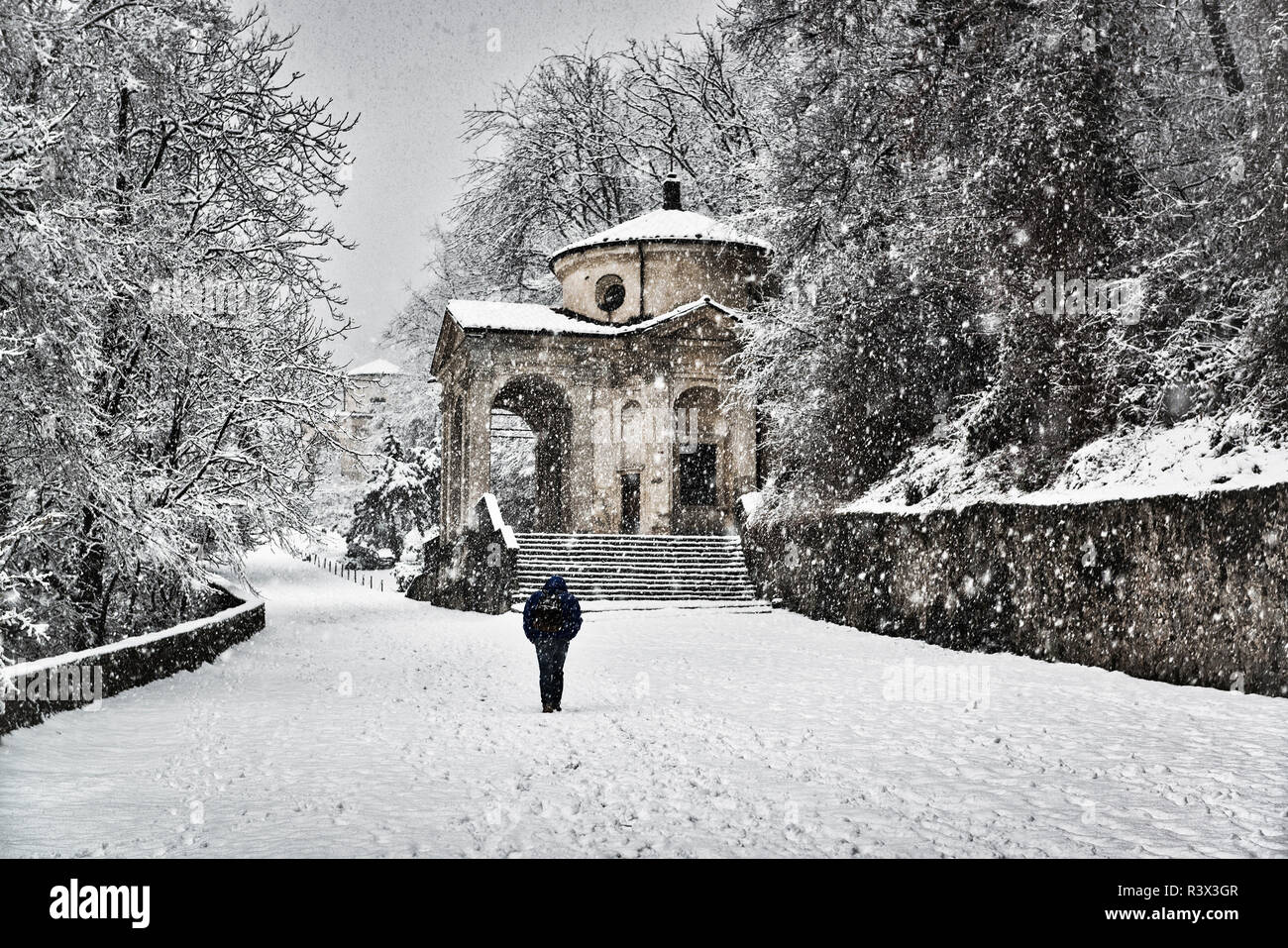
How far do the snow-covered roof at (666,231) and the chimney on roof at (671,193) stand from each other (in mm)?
640

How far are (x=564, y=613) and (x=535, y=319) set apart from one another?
2338 centimetres

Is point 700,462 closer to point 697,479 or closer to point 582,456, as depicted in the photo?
point 697,479

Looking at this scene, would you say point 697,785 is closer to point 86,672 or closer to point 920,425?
point 86,672

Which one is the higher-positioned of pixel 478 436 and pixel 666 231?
pixel 666 231

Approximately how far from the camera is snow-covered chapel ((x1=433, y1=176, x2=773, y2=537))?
33375 mm

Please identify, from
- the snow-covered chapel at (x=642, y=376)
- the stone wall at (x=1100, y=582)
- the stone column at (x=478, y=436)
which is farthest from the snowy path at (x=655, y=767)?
the snow-covered chapel at (x=642, y=376)

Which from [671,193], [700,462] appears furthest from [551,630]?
[671,193]

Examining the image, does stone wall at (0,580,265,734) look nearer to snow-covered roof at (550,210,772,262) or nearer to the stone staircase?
the stone staircase

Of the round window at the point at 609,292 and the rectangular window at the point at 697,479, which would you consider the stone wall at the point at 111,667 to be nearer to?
the rectangular window at the point at 697,479

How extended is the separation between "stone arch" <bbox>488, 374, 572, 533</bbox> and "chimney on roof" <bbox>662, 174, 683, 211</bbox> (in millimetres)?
7457

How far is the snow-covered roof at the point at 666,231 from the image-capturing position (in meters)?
35.6

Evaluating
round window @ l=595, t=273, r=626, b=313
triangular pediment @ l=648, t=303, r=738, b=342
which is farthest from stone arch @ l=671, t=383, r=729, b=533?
round window @ l=595, t=273, r=626, b=313

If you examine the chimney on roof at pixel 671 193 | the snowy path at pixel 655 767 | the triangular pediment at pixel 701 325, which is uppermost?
the chimney on roof at pixel 671 193

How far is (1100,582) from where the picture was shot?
46.7 feet
